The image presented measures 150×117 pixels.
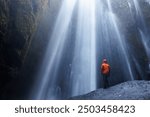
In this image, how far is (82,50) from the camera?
2959 centimetres

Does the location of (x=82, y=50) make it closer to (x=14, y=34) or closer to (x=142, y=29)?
(x=142, y=29)

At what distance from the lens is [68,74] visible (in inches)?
1088

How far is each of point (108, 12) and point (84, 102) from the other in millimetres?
24281

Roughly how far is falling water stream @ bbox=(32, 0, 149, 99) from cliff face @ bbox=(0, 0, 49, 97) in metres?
4.86

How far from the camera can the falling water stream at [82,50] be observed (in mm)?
26016

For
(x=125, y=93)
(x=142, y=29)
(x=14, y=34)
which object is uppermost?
(x=142, y=29)

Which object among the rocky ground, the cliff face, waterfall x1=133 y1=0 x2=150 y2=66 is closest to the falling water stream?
waterfall x1=133 y1=0 x2=150 y2=66

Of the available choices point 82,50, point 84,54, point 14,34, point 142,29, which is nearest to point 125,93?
point 14,34

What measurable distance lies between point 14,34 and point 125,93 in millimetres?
8611

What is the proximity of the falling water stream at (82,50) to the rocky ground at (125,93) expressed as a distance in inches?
341

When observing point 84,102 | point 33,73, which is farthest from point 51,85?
point 84,102

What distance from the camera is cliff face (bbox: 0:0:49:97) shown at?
17953 millimetres

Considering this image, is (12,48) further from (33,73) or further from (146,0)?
(146,0)

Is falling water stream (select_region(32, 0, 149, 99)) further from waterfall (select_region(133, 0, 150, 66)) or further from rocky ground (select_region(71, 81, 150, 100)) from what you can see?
rocky ground (select_region(71, 81, 150, 100))
